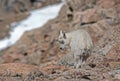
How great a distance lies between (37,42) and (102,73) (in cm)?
1999

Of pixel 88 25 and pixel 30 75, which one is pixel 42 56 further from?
pixel 30 75

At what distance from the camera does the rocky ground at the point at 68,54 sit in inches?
411

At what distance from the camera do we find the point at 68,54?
13.0m

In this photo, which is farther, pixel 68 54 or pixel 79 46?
pixel 68 54

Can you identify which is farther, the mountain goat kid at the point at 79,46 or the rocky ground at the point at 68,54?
the mountain goat kid at the point at 79,46

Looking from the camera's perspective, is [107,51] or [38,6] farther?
[38,6]

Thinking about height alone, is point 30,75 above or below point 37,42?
below

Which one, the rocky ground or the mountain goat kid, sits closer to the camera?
the rocky ground

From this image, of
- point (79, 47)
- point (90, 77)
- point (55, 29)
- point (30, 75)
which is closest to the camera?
point (90, 77)

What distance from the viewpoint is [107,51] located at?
13078 millimetres

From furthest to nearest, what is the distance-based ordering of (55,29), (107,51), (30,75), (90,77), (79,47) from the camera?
1. (55,29)
2. (107,51)
3. (79,47)
4. (30,75)
5. (90,77)

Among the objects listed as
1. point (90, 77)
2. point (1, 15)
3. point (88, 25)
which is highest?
point (1, 15)

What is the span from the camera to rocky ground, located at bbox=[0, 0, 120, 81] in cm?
1045

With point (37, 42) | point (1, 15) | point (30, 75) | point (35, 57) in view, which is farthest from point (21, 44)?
point (1, 15)
